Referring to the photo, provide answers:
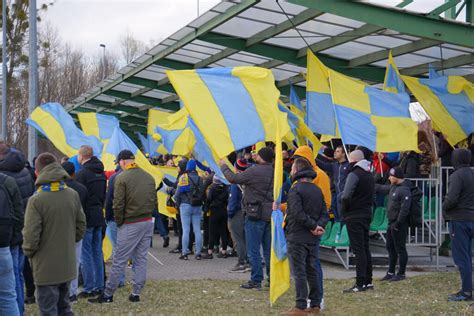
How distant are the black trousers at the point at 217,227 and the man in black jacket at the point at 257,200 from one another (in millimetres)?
4005

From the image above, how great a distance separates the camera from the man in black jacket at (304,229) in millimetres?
8859

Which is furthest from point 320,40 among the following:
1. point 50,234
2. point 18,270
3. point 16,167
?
point 50,234

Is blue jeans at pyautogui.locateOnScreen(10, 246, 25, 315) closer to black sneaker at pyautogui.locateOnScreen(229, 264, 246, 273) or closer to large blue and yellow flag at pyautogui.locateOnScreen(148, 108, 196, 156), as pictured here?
black sneaker at pyautogui.locateOnScreen(229, 264, 246, 273)

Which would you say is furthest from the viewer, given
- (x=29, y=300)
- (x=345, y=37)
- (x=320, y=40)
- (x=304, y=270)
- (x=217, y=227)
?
(x=217, y=227)

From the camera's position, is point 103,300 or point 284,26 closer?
point 103,300

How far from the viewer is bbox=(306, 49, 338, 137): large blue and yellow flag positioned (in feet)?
44.0

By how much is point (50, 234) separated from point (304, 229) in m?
3.11

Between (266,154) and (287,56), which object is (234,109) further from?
(287,56)

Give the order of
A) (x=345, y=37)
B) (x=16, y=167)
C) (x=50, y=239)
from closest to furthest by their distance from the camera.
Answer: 1. (x=50, y=239)
2. (x=16, y=167)
3. (x=345, y=37)

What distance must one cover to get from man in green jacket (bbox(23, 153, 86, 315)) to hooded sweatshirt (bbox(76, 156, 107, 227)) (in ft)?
9.21

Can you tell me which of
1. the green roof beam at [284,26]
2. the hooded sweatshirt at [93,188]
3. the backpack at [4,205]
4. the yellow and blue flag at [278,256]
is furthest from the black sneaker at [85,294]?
the green roof beam at [284,26]

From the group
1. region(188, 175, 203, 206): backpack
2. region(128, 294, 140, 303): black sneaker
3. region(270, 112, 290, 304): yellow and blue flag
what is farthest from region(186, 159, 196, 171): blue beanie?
region(270, 112, 290, 304): yellow and blue flag

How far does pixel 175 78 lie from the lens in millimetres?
10391

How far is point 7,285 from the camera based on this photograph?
24.2ft
